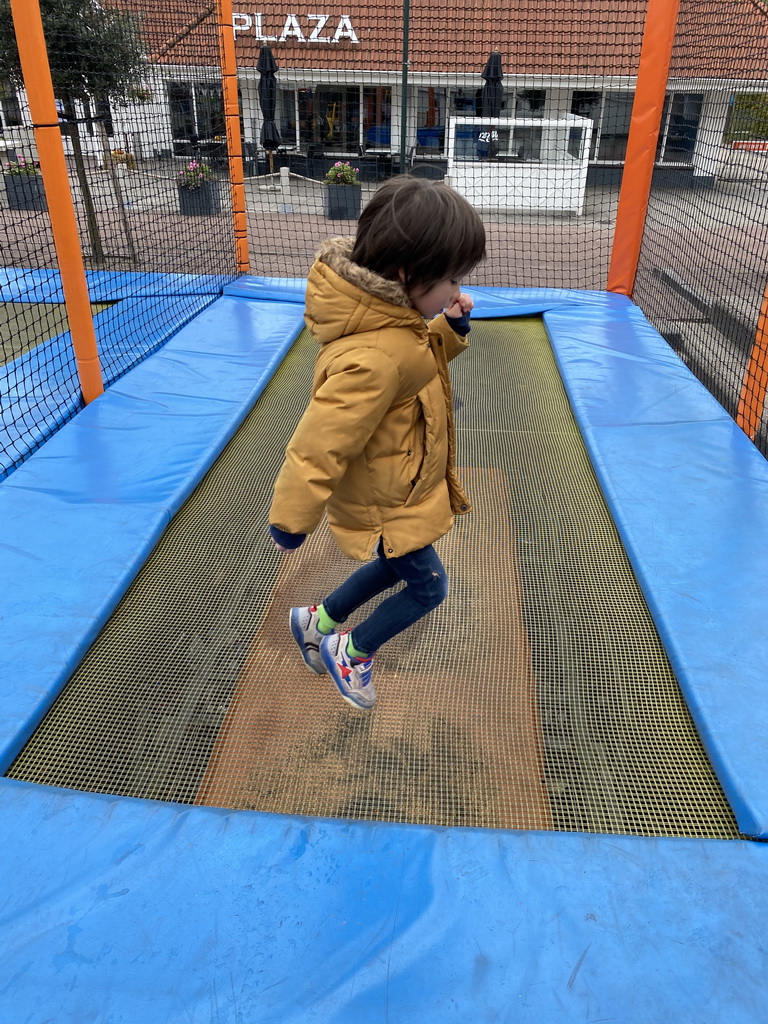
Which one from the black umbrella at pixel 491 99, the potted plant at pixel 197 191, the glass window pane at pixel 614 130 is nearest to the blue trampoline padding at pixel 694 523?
the black umbrella at pixel 491 99

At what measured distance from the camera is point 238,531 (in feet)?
7.50

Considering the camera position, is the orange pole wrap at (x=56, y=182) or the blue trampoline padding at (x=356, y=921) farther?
the orange pole wrap at (x=56, y=182)

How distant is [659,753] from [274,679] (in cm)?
93

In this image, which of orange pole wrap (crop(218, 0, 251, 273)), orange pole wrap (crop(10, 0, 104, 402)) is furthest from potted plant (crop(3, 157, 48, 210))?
orange pole wrap (crop(10, 0, 104, 402))

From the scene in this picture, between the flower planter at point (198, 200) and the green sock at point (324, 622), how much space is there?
779cm

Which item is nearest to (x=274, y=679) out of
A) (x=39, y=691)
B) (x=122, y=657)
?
(x=122, y=657)

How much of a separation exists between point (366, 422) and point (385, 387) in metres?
0.07

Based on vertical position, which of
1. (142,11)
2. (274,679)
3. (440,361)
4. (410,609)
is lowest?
(274,679)

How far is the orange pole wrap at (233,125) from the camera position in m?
4.25

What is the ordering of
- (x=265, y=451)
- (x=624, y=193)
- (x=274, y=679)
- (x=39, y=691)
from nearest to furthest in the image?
(x=39, y=691)
(x=274, y=679)
(x=265, y=451)
(x=624, y=193)

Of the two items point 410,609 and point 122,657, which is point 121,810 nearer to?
point 122,657

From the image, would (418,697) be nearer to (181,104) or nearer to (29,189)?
(181,104)

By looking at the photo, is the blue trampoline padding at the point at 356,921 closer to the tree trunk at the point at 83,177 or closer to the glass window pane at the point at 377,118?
the tree trunk at the point at 83,177

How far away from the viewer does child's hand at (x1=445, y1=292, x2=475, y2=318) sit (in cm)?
148
